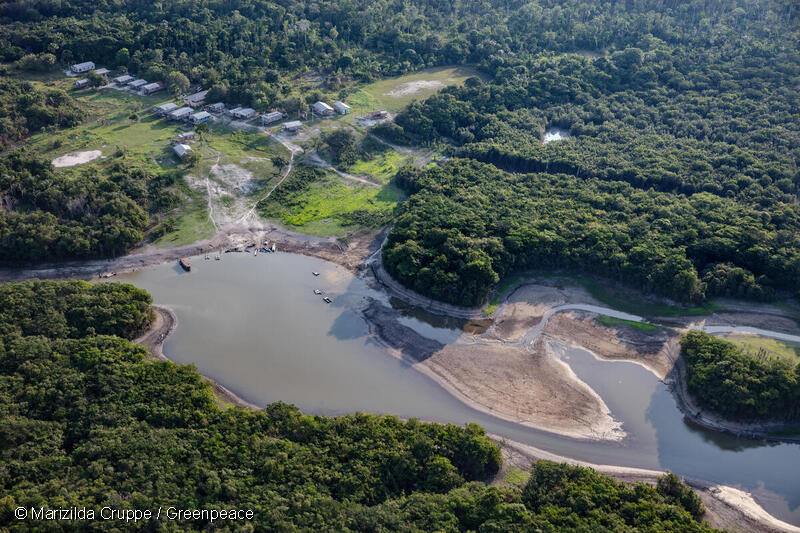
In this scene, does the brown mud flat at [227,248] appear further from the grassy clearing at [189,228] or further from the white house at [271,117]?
the white house at [271,117]

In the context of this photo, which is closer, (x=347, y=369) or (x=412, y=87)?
(x=347, y=369)

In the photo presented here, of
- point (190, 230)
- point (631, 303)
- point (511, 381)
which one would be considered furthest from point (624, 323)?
point (190, 230)

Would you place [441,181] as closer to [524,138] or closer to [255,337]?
[524,138]

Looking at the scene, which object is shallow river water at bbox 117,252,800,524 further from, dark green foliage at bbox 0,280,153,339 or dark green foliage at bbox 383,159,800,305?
dark green foliage at bbox 383,159,800,305

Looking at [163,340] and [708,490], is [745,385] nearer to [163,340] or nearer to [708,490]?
[708,490]

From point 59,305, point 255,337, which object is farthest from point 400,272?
point 59,305

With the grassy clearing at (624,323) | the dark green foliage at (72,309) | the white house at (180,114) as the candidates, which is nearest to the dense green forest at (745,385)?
the grassy clearing at (624,323)

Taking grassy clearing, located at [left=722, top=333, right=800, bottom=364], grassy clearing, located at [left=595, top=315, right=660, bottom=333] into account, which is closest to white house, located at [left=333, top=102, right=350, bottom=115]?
grassy clearing, located at [left=595, top=315, right=660, bottom=333]
